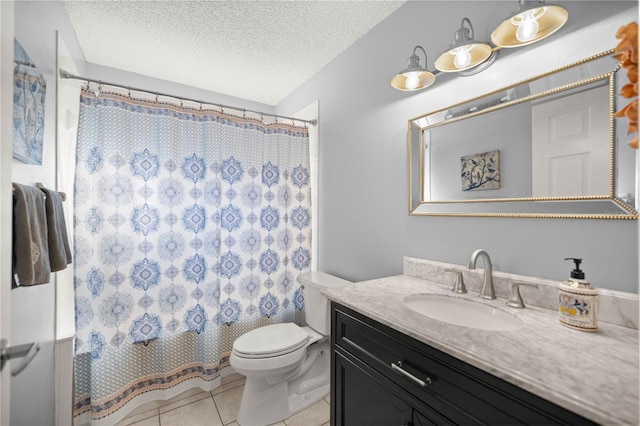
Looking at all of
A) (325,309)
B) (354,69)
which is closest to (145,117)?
(354,69)

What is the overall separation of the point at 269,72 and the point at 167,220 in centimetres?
151

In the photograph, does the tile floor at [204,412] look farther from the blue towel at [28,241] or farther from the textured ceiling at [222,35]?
the textured ceiling at [222,35]

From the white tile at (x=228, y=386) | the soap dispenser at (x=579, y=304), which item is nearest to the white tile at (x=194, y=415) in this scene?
the white tile at (x=228, y=386)

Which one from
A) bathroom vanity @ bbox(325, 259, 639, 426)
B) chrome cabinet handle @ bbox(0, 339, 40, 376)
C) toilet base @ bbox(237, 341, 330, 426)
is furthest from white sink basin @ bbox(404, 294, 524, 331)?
chrome cabinet handle @ bbox(0, 339, 40, 376)

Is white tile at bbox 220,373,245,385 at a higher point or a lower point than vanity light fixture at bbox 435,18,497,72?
lower

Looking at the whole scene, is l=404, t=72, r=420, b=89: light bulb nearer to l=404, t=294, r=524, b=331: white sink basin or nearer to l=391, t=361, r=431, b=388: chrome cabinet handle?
l=404, t=294, r=524, b=331: white sink basin

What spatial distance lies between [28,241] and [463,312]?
159 cm

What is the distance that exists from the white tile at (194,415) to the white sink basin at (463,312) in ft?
4.68

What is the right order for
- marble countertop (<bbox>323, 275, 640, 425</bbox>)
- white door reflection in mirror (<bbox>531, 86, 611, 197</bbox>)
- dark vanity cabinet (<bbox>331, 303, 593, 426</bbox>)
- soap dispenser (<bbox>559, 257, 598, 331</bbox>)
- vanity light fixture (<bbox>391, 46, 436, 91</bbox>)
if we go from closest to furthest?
marble countertop (<bbox>323, 275, 640, 425</bbox>), dark vanity cabinet (<bbox>331, 303, 593, 426</bbox>), soap dispenser (<bbox>559, 257, 598, 331</bbox>), white door reflection in mirror (<bbox>531, 86, 611, 197</bbox>), vanity light fixture (<bbox>391, 46, 436, 91</bbox>)

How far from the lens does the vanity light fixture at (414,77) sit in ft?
4.39

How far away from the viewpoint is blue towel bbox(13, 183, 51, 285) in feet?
2.74

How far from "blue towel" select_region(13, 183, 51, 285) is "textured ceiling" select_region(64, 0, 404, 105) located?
1.37 m

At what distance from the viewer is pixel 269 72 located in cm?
238

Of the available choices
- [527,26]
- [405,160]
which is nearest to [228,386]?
[405,160]
